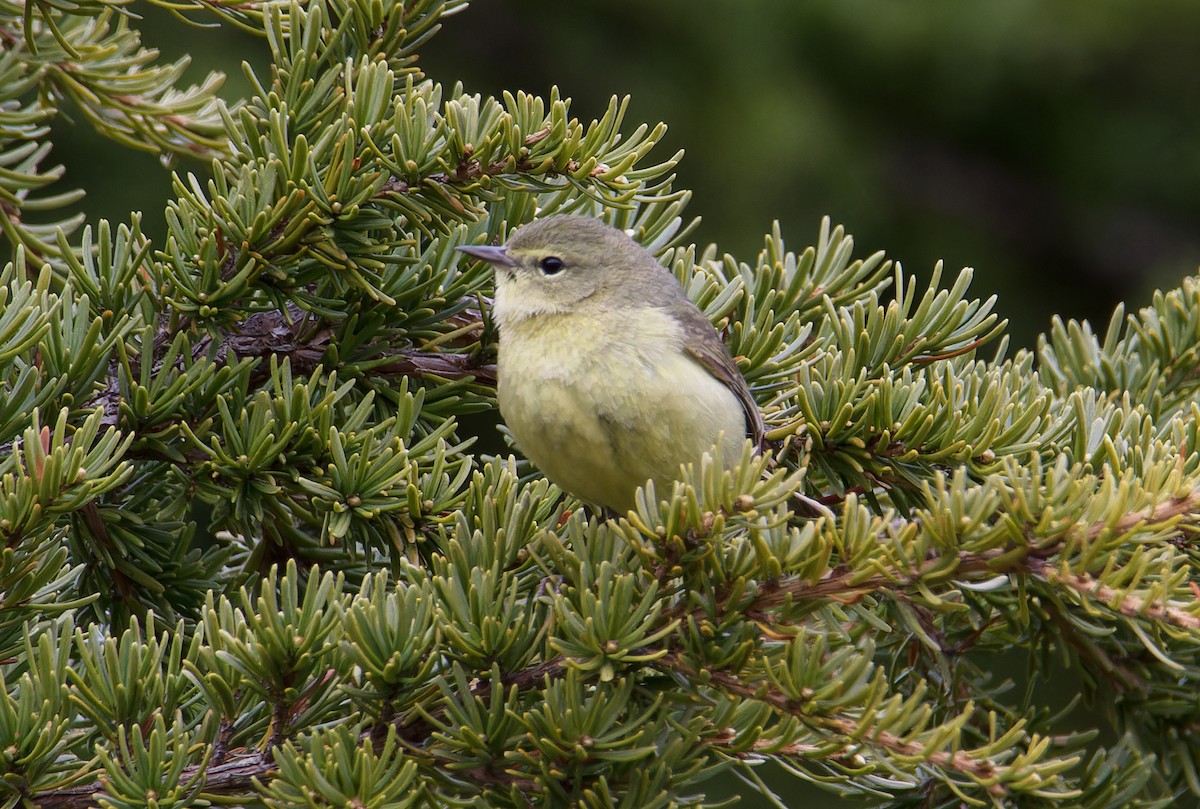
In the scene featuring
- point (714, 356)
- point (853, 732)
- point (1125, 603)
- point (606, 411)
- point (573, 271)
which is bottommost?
point (853, 732)

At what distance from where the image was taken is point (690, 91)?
7.20m

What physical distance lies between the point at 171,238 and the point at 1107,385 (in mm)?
1819

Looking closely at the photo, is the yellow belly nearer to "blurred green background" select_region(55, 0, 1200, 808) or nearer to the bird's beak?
the bird's beak

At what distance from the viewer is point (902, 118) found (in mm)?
8461

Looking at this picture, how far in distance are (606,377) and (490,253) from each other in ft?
1.29

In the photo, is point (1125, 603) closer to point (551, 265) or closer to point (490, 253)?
point (490, 253)

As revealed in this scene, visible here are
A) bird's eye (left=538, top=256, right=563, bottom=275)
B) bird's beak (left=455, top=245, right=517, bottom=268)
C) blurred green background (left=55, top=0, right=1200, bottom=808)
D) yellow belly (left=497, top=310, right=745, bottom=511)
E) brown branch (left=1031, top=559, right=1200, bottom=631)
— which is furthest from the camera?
blurred green background (left=55, top=0, right=1200, bottom=808)

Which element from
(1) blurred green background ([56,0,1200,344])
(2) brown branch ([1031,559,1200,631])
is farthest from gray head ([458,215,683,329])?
(1) blurred green background ([56,0,1200,344])

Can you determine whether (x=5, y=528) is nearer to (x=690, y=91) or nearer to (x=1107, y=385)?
(x=1107, y=385)

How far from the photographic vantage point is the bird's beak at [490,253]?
89.6 inches

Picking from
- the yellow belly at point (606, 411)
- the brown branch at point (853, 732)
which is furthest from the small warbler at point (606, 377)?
the brown branch at point (853, 732)

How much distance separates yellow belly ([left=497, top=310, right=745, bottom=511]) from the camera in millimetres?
2428

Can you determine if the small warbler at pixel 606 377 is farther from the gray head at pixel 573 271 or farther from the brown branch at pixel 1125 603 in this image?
the brown branch at pixel 1125 603

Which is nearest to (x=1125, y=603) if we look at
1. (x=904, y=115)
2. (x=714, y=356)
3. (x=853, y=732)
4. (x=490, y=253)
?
(x=853, y=732)
